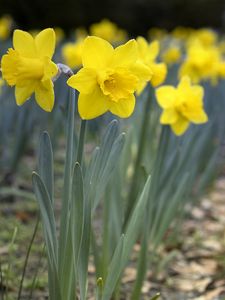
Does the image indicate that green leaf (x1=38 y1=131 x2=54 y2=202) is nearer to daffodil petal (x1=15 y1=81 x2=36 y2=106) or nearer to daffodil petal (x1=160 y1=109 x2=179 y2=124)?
daffodil petal (x1=15 y1=81 x2=36 y2=106)

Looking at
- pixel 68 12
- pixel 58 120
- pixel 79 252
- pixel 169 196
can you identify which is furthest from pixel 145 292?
pixel 68 12

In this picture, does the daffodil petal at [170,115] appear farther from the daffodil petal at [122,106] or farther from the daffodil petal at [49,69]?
the daffodil petal at [49,69]

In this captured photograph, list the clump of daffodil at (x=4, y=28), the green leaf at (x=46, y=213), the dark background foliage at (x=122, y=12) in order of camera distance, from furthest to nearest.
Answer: the dark background foliage at (x=122, y=12)
the clump of daffodil at (x=4, y=28)
the green leaf at (x=46, y=213)

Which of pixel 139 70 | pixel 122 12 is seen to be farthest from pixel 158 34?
pixel 139 70

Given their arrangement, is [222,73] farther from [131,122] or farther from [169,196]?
[169,196]

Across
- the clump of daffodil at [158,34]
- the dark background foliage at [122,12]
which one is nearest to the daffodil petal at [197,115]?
the clump of daffodil at [158,34]

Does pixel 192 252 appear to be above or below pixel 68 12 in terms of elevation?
below

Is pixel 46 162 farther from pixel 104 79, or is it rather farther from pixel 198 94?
pixel 198 94
